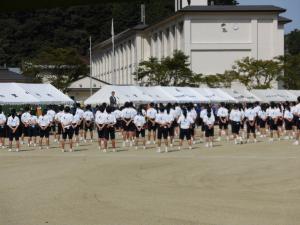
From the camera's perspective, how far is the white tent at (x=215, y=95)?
135 ft

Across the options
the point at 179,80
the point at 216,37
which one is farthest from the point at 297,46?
the point at 179,80

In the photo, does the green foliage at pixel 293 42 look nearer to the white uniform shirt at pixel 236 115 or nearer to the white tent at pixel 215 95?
the white tent at pixel 215 95

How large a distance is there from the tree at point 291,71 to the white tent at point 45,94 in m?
28.5

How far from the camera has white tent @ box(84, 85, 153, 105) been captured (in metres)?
35.4

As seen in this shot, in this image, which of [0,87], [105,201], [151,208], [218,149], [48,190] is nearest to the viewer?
[151,208]

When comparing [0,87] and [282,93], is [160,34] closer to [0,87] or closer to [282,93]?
[282,93]

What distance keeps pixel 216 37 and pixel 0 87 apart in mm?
34405

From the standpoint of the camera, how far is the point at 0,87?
32844mm

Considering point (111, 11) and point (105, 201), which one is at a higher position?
point (111, 11)

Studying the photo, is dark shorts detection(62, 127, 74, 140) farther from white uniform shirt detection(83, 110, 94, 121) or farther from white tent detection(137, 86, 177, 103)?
white tent detection(137, 86, 177, 103)

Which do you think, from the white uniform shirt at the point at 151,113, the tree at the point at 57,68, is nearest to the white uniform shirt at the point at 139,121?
the white uniform shirt at the point at 151,113

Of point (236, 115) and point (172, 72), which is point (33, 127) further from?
point (172, 72)

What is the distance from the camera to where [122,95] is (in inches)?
1399

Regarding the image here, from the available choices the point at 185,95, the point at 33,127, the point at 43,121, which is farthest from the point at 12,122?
the point at 185,95
